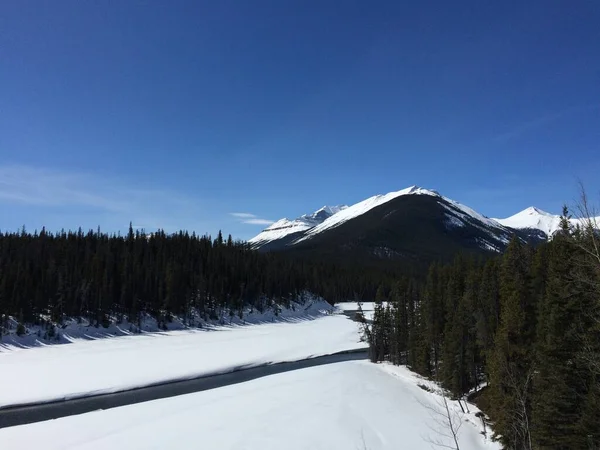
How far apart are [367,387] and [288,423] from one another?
1433 centimetres

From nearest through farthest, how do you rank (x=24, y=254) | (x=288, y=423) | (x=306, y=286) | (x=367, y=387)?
(x=288, y=423) < (x=367, y=387) < (x=24, y=254) < (x=306, y=286)

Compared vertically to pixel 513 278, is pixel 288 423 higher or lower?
lower

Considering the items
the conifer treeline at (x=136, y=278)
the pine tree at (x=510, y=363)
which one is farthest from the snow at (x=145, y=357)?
the pine tree at (x=510, y=363)

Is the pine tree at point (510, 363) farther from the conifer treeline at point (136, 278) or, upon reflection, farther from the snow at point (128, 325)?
the conifer treeline at point (136, 278)

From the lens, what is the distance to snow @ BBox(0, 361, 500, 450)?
78.7 feet

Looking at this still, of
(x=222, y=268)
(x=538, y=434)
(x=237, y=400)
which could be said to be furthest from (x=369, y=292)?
(x=538, y=434)

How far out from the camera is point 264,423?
90.6 feet

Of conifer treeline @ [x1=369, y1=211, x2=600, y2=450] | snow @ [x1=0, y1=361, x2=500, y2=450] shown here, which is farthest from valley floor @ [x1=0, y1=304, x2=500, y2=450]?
conifer treeline @ [x1=369, y1=211, x2=600, y2=450]

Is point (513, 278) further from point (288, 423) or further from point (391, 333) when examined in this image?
point (391, 333)

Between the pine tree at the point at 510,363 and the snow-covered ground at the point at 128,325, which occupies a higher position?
the pine tree at the point at 510,363

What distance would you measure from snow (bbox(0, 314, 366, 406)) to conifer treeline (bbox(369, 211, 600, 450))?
2444 centimetres

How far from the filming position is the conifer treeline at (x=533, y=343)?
1698cm

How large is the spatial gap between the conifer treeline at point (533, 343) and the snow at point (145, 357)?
962 inches

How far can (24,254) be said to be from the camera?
82.5 m
